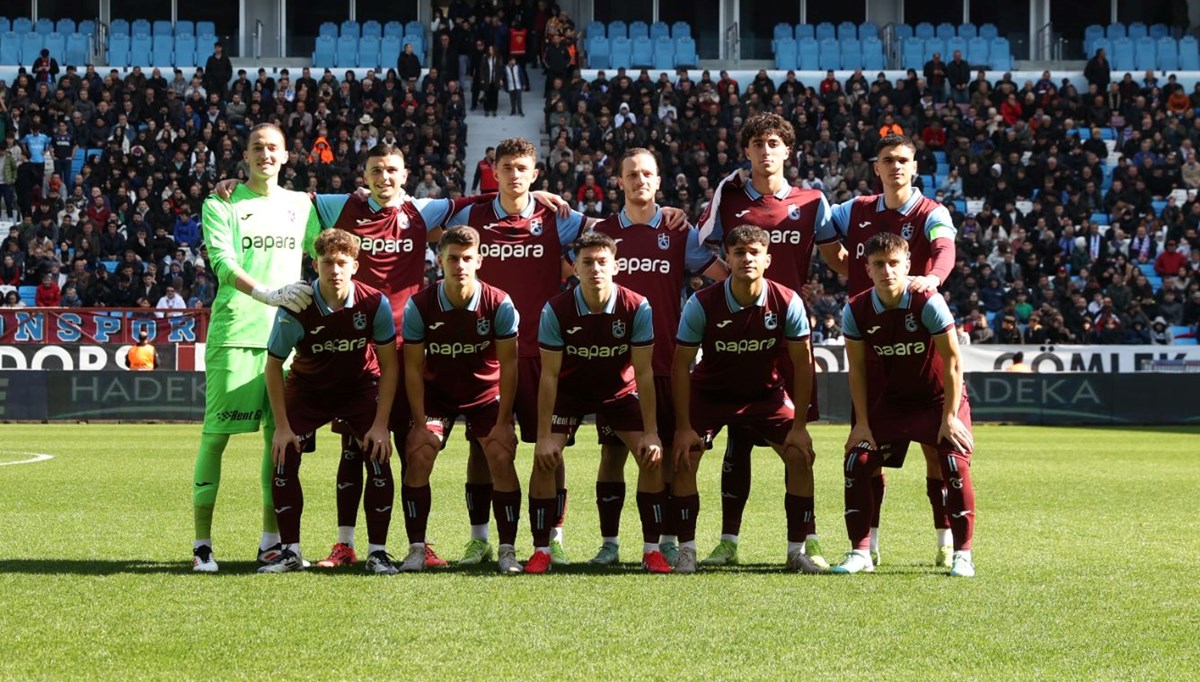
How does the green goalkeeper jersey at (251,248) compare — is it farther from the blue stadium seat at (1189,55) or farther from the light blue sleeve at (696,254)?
the blue stadium seat at (1189,55)

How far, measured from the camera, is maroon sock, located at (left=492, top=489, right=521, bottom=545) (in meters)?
7.77

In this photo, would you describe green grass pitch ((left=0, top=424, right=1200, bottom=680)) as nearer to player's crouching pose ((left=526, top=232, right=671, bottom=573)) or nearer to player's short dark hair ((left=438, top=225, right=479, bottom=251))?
player's crouching pose ((left=526, top=232, right=671, bottom=573))

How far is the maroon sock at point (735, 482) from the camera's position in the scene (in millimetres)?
8273

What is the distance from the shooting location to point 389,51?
36.0 metres

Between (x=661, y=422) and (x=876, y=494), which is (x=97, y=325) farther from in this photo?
(x=876, y=494)

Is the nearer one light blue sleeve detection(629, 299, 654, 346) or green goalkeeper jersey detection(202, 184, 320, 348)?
light blue sleeve detection(629, 299, 654, 346)

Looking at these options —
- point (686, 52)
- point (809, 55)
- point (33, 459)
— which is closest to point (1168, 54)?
point (809, 55)

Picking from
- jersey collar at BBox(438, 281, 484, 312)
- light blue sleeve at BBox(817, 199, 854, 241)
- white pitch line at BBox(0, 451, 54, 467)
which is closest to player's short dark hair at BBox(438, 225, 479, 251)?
jersey collar at BBox(438, 281, 484, 312)

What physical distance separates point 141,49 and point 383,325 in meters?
30.6

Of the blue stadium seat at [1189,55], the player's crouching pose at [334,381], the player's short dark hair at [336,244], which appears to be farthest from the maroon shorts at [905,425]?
the blue stadium seat at [1189,55]

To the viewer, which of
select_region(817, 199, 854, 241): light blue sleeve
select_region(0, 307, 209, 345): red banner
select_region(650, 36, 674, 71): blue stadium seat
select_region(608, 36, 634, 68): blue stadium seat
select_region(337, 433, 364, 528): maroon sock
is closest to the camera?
select_region(337, 433, 364, 528): maroon sock

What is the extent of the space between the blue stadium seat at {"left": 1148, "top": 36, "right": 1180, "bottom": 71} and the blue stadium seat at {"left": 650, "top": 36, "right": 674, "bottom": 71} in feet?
39.3


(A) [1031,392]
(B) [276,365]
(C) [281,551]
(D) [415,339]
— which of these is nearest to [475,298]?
(D) [415,339]

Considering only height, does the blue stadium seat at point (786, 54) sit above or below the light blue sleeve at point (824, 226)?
above
